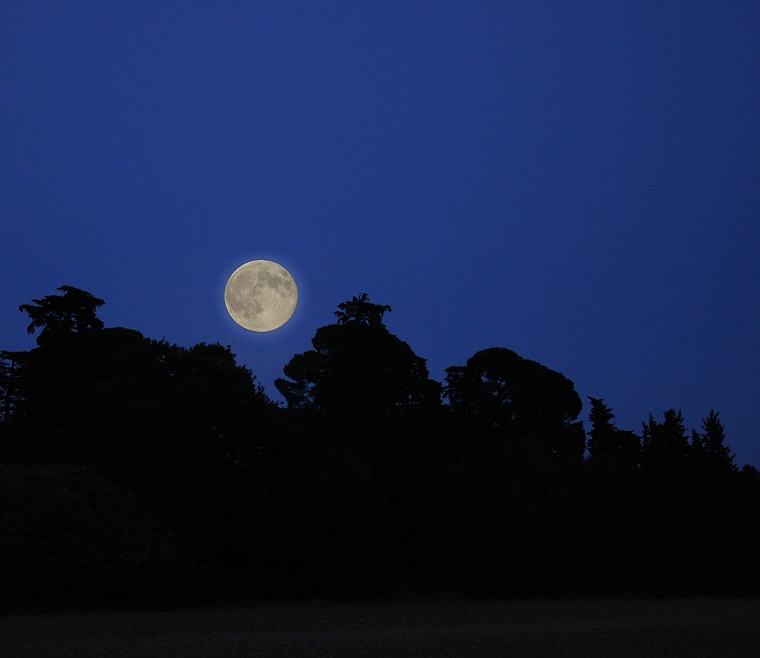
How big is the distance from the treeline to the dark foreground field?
2.61 metres

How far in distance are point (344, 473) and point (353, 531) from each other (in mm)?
2212

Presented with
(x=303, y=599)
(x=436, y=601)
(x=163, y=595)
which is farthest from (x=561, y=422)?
(x=163, y=595)

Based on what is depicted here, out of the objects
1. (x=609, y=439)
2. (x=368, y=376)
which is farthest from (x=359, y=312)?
(x=609, y=439)

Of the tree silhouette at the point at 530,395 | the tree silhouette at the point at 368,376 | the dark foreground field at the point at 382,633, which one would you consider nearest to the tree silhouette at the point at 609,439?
the tree silhouette at the point at 530,395

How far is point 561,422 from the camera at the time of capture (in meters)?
58.2

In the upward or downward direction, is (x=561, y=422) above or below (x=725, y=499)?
above

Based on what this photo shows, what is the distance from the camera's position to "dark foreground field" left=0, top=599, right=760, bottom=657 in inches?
536

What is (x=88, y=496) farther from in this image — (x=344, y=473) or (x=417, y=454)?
(x=417, y=454)

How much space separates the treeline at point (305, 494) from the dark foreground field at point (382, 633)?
2.61 meters

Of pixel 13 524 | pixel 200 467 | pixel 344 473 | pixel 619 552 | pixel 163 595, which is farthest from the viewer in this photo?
pixel 619 552

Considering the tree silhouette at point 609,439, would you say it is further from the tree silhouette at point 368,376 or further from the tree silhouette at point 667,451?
the tree silhouette at point 368,376

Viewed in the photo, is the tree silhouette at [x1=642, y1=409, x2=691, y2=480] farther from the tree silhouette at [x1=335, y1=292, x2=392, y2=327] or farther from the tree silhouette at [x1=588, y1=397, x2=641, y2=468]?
the tree silhouette at [x1=335, y1=292, x2=392, y2=327]

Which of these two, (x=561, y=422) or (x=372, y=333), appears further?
(x=561, y=422)

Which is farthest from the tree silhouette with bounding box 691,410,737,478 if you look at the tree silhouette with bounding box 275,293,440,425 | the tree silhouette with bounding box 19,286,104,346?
the tree silhouette with bounding box 19,286,104,346
